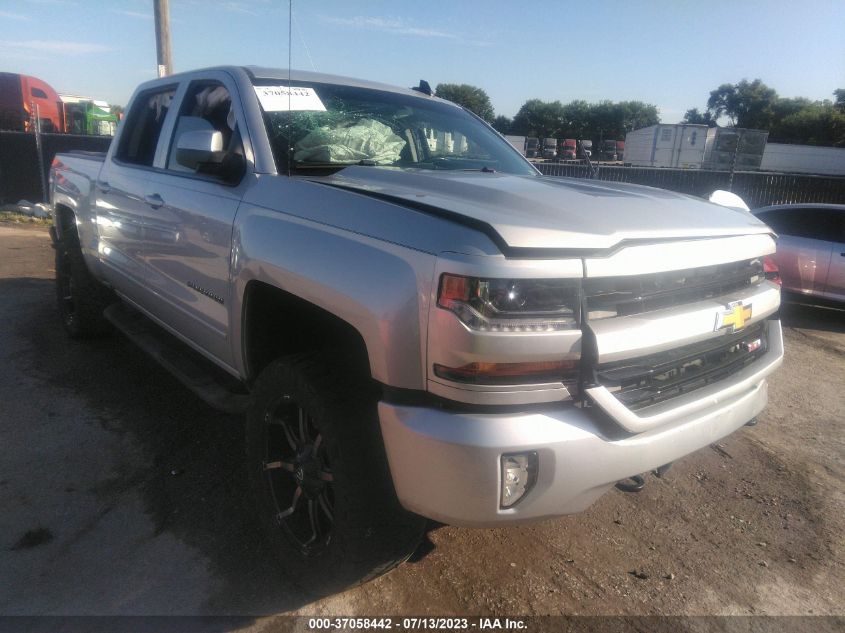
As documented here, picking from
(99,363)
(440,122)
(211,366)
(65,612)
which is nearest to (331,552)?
(65,612)

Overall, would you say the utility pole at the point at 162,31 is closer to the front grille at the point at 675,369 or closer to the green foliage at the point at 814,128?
the front grille at the point at 675,369

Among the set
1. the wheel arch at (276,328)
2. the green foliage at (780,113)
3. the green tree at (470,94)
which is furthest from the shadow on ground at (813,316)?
the green tree at (470,94)

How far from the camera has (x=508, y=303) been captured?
1.89 metres

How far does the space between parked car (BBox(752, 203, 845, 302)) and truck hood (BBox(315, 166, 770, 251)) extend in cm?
594

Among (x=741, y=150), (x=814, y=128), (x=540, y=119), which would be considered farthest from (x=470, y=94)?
(x=741, y=150)

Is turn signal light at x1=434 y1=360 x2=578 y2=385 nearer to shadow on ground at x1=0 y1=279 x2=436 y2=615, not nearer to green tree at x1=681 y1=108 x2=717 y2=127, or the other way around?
shadow on ground at x1=0 y1=279 x2=436 y2=615

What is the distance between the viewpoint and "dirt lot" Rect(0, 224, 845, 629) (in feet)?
8.24

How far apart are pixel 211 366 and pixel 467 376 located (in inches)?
85.8

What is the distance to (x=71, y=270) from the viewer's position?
17.5 ft

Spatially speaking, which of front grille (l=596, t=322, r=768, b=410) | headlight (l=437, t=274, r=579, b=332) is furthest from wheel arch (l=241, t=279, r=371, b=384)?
front grille (l=596, t=322, r=768, b=410)

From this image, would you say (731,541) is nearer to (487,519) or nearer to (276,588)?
(487,519)

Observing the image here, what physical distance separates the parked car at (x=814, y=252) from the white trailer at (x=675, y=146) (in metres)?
24.8

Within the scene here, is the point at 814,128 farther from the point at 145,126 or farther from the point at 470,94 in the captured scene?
the point at 145,126

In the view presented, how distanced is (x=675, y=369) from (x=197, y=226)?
7.22 ft
